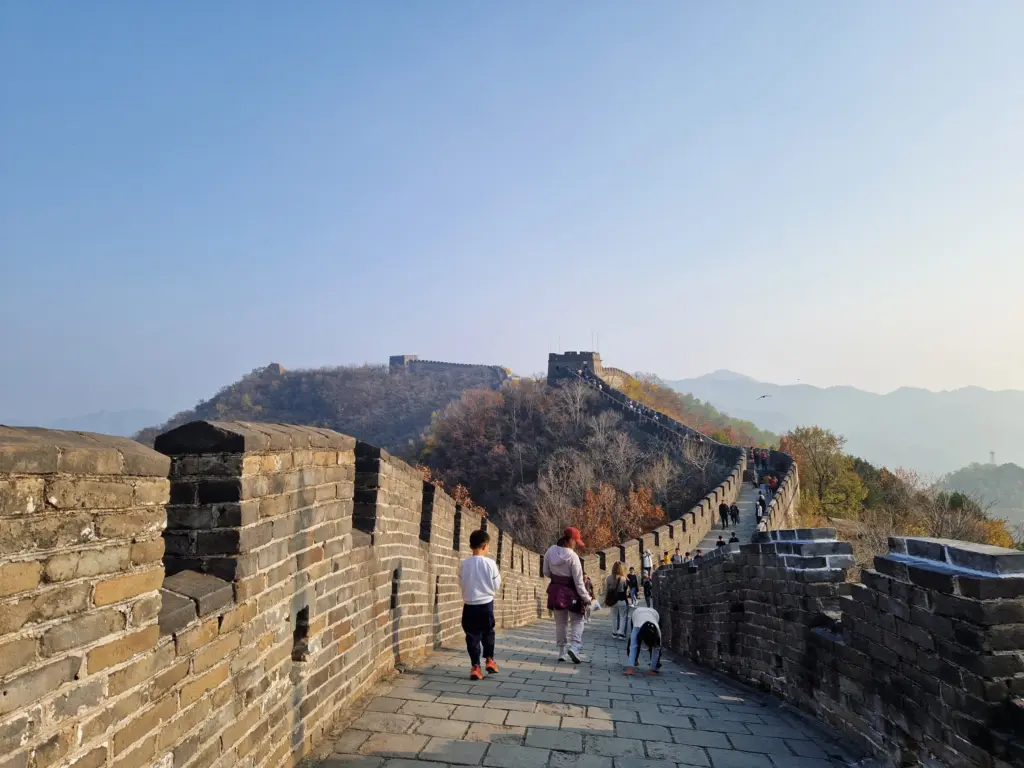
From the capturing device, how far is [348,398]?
9281cm

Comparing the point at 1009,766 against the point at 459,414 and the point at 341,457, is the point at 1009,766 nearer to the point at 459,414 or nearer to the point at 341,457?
the point at 341,457

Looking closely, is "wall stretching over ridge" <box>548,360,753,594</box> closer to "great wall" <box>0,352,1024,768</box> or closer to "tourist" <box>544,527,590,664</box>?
"tourist" <box>544,527,590,664</box>

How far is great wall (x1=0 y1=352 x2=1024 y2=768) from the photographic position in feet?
5.31

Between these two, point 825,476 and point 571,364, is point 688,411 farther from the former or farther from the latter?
point 825,476

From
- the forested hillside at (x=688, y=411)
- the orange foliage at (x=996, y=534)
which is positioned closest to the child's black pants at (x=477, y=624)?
the orange foliage at (x=996, y=534)

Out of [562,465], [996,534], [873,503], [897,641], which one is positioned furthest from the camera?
[562,465]

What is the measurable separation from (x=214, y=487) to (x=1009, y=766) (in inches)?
126

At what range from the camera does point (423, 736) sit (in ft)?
11.2

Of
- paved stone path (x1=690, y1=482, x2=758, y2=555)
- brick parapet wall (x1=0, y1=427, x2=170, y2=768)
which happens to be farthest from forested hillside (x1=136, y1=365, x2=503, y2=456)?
brick parapet wall (x1=0, y1=427, x2=170, y2=768)

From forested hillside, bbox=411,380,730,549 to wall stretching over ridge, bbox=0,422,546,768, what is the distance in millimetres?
26669

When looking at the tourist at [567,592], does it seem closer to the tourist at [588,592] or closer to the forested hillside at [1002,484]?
the tourist at [588,592]

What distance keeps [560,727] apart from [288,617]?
170 centimetres

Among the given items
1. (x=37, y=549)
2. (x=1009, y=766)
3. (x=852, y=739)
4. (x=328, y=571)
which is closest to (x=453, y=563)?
(x=328, y=571)

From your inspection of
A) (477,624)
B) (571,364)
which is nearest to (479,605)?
(477,624)
